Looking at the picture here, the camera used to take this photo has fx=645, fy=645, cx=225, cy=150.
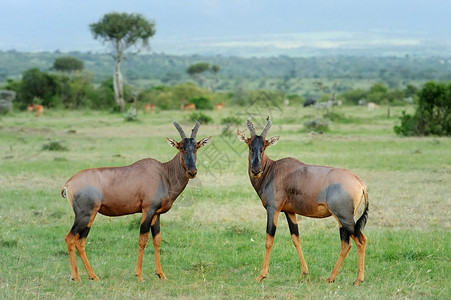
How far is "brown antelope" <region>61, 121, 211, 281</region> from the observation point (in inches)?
295

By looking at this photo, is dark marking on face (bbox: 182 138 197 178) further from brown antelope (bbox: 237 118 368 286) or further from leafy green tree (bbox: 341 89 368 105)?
leafy green tree (bbox: 341 89 368 105)

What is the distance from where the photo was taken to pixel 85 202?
7492 millimetres

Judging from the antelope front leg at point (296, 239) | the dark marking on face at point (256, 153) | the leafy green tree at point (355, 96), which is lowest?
the leafy green tree at point (355, 96)

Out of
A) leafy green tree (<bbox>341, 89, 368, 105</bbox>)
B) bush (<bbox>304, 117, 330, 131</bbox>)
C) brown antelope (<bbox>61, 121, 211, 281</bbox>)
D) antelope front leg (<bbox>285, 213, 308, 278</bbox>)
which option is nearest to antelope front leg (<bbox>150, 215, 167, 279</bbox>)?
brown antelope (<bbox>61, 121, 211, 281</bbox>)

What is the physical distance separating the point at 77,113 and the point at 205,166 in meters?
21.9

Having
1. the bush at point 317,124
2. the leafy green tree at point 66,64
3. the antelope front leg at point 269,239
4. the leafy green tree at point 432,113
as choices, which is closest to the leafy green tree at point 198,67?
the leafy green tree at point 66,64

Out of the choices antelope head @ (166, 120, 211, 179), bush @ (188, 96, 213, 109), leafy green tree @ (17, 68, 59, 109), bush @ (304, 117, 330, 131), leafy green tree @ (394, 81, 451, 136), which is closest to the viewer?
antelope head @ (166, 120, 211, 179)

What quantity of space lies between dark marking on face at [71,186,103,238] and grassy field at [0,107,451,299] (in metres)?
0.63

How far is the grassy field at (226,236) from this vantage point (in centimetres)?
723

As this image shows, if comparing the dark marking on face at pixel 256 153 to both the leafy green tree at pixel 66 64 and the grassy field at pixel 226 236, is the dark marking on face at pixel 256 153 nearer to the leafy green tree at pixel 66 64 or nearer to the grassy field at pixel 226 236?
the grassy field at pixel 226 236

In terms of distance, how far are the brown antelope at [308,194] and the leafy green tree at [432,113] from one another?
55.8 feet

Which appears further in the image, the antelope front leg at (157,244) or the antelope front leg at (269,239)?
the antelope front leg at (157,244)

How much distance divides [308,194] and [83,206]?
262 cm

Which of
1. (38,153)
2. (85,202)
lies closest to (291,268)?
(85,202)
